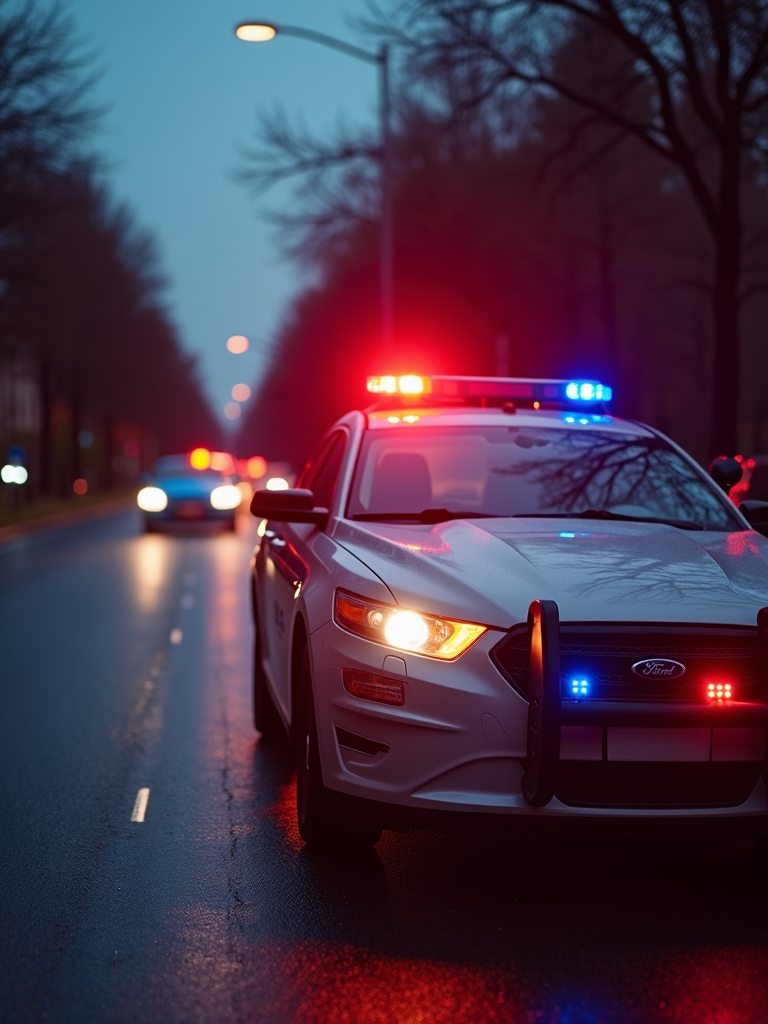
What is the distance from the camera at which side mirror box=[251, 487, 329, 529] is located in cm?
726

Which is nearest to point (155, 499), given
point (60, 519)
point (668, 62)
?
point (60, 519)

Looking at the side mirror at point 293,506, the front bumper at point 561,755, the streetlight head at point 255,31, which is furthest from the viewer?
the streetlight head at point 255,31

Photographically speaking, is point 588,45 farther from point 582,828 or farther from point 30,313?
point 30,313

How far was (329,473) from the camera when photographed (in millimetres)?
8156

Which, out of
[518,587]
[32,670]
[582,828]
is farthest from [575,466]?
[32,670]

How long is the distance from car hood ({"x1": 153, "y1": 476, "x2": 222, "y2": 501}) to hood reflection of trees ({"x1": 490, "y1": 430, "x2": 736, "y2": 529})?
2724cm

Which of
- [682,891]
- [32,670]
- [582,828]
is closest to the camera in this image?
[582,828]

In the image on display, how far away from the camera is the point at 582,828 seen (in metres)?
5.47

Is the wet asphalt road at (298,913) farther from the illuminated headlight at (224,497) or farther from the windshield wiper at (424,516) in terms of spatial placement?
the illuminated headlight at (224,497)

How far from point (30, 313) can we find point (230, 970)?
36.7 metres

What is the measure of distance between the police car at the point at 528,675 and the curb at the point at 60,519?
26875 millimetres

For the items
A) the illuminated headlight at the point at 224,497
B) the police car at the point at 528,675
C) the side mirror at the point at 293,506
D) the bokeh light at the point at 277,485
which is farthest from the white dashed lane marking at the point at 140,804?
the illuminated headlight at the point at 224,497

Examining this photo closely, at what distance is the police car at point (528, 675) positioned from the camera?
215 inches

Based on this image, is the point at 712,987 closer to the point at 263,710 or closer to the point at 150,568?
the point at 263,710
